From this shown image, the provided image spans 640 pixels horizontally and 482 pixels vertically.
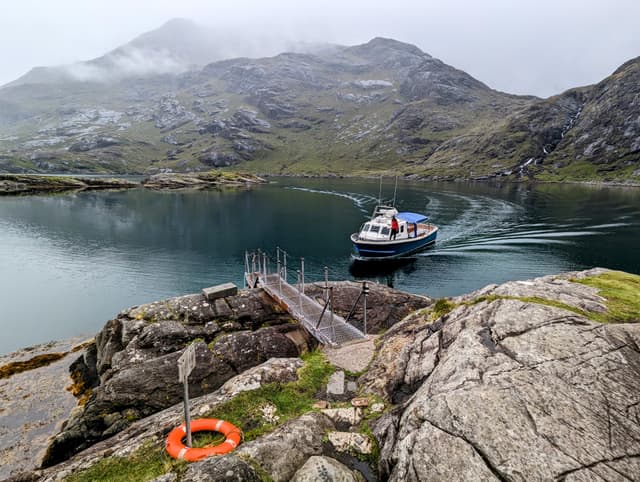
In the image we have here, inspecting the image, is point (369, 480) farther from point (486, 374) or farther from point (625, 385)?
point (625, 385)

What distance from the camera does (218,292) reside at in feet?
77.9

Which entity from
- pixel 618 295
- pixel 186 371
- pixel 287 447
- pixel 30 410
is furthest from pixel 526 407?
pixel 30 410

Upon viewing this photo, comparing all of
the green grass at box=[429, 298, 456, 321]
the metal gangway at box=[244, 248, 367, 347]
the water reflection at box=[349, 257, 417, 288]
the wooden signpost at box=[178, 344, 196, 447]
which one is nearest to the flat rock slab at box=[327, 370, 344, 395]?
the metal gangway at box=[244, 248, 367, 347]

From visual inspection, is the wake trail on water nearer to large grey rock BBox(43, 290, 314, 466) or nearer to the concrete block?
the concrete block

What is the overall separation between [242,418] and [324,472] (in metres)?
4.37

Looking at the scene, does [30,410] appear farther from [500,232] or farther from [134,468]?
[500,232]

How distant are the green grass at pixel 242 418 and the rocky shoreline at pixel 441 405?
2.5 inches

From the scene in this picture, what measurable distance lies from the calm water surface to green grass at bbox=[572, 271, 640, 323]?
3106 cm

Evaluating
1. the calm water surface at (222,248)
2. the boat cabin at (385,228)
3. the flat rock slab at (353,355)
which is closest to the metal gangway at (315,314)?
the flat rock slab at (353,355)

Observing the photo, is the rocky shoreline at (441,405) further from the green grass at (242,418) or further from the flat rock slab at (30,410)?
the flat rock slab at (30,410)

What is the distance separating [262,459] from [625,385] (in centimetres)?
866

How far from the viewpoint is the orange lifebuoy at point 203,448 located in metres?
9.39

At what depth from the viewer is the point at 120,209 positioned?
10550cm

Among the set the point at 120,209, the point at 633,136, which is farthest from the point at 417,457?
the point at 633,136
